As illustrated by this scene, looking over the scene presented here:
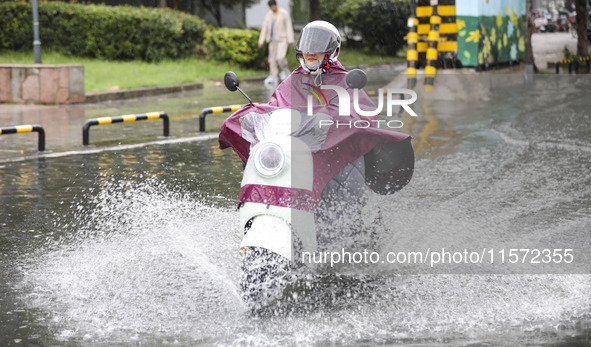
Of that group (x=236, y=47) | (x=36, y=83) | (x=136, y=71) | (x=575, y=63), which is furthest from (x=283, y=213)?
(x=575, y=63)

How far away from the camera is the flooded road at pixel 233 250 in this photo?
4.70 m

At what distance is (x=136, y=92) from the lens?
18.8m

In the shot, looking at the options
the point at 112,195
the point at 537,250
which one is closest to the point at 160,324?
the point at 537,250

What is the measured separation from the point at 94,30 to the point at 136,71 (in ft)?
8.40

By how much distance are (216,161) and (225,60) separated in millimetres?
14914

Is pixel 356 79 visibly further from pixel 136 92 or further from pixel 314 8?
pixel 314 8

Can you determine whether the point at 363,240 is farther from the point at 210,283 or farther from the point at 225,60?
the point at 225,60

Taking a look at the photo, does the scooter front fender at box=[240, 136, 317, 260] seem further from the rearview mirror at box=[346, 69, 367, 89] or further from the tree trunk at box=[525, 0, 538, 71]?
the tree trunk at box=[525, 0, 538, 71]

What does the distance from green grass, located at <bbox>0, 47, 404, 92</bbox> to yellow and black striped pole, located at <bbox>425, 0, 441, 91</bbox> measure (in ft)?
19.9

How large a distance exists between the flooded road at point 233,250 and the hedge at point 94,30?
11.6m

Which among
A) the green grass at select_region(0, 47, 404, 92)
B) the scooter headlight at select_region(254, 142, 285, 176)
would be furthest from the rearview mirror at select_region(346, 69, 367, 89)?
the green grass at select_region(0, 47, 404, 92)

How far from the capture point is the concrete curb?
699 inches

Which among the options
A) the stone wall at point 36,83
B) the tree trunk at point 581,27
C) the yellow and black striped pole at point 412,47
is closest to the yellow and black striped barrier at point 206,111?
the stone wall at point 36,83

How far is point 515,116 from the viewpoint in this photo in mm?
14734
